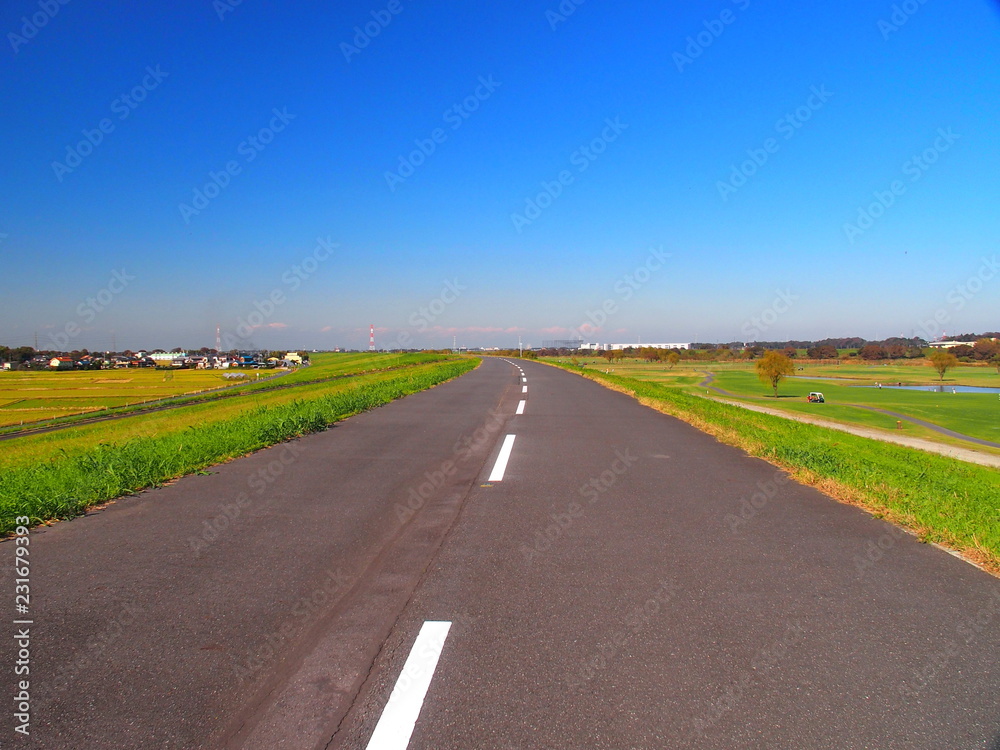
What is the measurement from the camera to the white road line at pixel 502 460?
7668mm

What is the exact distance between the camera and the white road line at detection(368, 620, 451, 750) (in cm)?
237

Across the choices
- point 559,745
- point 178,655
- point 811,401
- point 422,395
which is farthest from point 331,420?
point 811,401

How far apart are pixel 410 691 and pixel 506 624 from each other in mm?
842

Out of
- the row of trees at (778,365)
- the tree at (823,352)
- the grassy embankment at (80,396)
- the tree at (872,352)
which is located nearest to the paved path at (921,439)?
the row of trees at (778,365)

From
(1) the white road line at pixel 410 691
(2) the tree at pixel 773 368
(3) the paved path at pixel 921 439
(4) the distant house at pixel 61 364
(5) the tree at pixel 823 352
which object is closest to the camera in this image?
(1) the white road line at pixel 410 691

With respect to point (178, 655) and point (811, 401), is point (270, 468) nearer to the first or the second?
point (178, 655)

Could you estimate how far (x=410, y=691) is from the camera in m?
2.70

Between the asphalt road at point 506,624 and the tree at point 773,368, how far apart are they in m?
93.1

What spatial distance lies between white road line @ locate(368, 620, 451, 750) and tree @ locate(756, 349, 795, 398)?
95.6m

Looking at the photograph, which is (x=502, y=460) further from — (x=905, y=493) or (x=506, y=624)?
(x=506, y=624)

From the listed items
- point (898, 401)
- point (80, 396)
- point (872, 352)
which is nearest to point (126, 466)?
point (80, 396)

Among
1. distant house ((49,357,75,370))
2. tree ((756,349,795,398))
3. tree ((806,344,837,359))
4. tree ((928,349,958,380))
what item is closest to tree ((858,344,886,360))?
tree ((806,344,837,359))

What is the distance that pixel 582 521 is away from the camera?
5.63 metres

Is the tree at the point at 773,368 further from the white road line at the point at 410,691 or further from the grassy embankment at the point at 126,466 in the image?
the white road line at the point at 410,691
